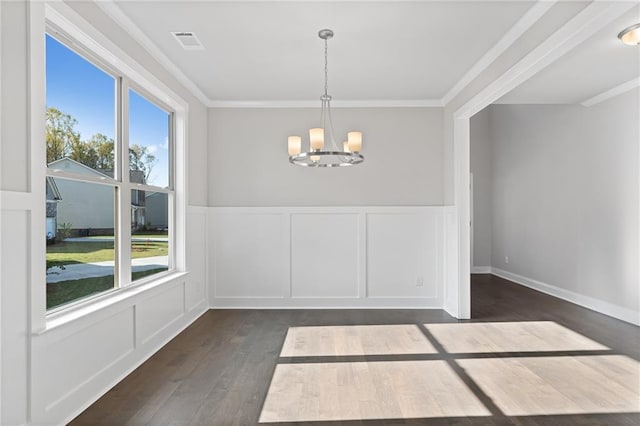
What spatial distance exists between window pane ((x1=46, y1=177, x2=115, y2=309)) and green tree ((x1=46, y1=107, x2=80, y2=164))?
171 millimetres

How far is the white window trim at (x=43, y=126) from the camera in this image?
2.22 m

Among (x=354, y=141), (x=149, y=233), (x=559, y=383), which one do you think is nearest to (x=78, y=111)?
(x=149, y=233)

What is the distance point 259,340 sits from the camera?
4.15m

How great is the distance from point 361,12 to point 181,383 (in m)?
3.01

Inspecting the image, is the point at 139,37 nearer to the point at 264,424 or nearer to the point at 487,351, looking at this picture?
the point at 264,424

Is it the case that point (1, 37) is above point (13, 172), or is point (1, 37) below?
above

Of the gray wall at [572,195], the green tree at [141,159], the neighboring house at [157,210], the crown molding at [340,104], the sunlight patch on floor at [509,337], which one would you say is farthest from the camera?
the crown molding at [340,104]

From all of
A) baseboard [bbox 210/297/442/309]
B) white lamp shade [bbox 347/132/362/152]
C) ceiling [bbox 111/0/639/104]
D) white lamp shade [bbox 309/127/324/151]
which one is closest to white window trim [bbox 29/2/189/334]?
ceiling [bbox 111/0/639/104]

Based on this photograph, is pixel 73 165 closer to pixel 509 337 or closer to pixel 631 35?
pixel 509 337

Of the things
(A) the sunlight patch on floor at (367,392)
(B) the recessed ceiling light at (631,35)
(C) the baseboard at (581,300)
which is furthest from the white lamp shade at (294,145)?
(C) the baseboard at (581,300)

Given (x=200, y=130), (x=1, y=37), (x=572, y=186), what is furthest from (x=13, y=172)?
(x=572, y=186)

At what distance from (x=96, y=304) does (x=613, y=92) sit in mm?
5847

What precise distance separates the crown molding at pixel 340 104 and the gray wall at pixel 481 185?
10.5 ft

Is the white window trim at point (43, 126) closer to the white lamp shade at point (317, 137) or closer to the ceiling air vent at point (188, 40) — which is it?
the ceiling air vent at point (188, 40)
